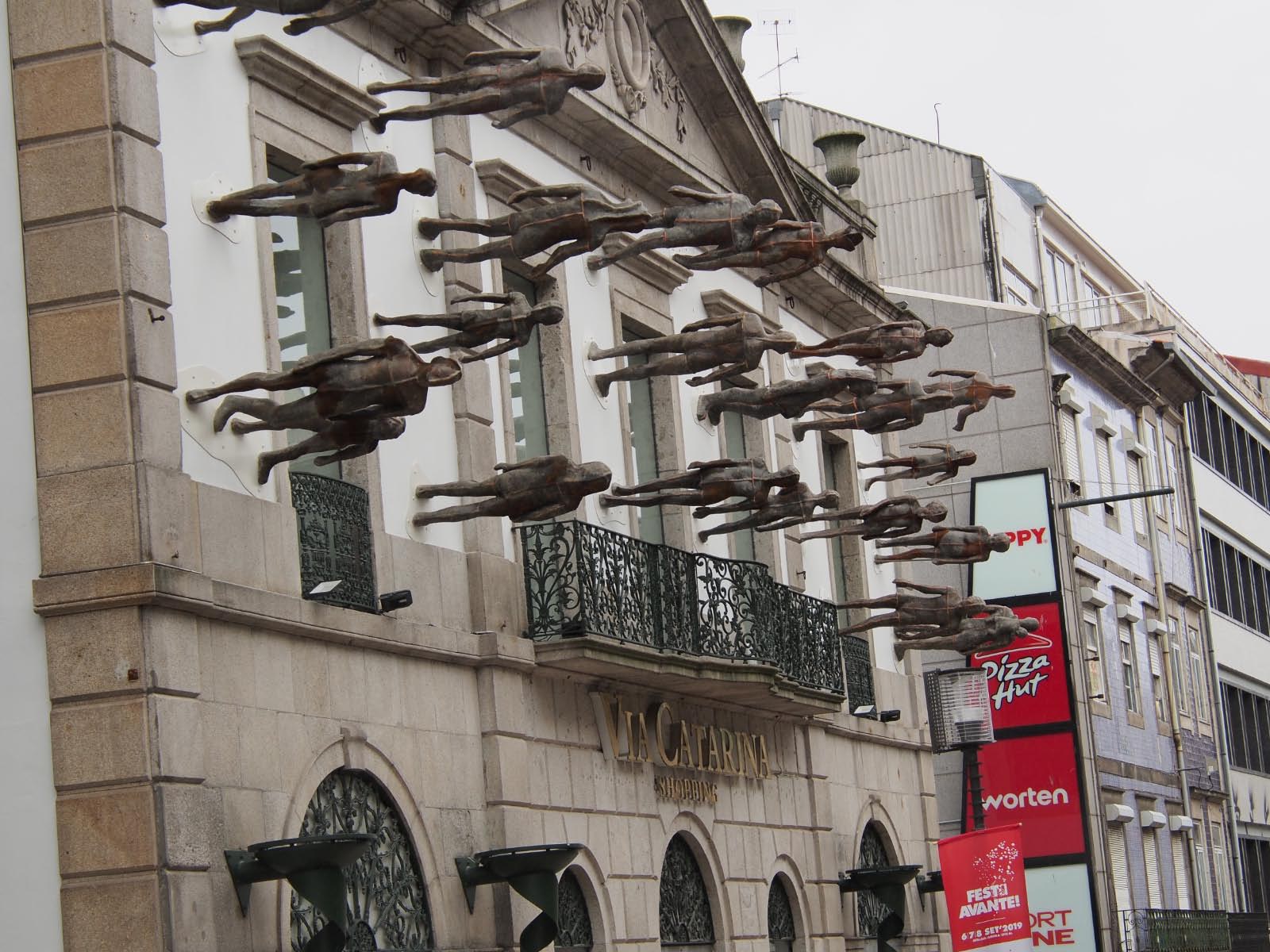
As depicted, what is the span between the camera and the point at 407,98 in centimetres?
1812

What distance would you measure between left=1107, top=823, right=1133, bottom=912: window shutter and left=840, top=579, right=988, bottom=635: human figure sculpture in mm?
12758

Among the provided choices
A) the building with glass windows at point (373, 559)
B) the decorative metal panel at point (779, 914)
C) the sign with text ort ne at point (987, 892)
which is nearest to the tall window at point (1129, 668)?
the building with glass windows at point (373, 559)

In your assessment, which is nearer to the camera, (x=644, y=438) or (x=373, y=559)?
(x=373, y=559)

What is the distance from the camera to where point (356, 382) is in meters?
14.1

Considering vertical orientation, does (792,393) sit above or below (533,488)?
above

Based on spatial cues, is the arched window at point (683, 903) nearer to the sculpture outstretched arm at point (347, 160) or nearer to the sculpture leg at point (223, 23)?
the sculpture outstretched arm at point (347, 160)

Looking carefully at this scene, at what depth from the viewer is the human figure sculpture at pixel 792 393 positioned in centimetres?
1947

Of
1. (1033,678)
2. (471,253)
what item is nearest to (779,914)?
(471,253)

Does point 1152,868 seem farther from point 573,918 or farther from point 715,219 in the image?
point 715,219

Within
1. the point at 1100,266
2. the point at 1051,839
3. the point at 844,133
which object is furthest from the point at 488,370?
the point at 1100,266

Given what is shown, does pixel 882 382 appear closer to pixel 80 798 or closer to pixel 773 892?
pixel 773 892

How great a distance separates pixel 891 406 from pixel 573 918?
5539 millimetres

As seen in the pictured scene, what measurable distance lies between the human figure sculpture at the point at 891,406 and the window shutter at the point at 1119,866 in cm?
1603

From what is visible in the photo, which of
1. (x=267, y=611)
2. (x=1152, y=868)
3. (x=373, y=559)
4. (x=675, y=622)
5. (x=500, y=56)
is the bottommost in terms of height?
(x=1152, y=868)
